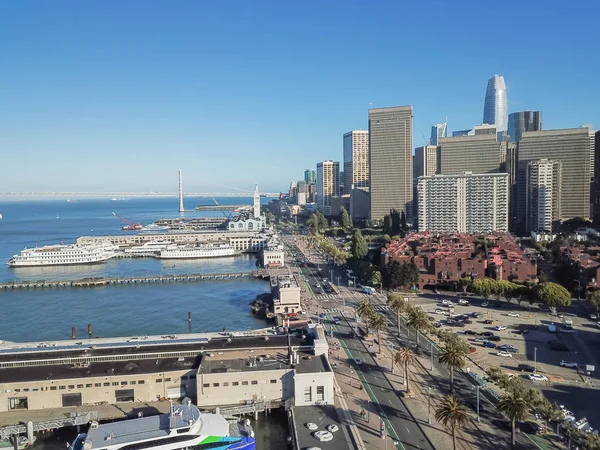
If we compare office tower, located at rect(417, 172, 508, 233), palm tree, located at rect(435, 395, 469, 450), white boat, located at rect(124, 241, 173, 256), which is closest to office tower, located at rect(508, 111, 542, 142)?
office tower, located at rect(417, 172, 508, 233)

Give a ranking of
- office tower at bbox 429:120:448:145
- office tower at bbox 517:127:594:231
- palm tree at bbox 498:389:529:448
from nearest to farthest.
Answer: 1. palm tree at bbox 498:389:529:448
2. office tower at bbox 517:127:594:231
3. office tower at bbox 429:120:448:145

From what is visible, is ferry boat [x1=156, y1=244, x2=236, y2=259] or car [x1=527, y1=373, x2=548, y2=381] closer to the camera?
car [x1=527, y1=373, x2=548, y2=381]

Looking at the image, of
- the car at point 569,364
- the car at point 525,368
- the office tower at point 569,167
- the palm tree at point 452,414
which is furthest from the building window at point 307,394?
the office tower at point 569,167

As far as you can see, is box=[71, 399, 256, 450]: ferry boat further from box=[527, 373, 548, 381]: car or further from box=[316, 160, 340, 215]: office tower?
box=[316, 160, 340, 215]: office tower

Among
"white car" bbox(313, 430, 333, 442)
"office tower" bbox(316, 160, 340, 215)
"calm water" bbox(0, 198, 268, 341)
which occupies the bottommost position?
"calm water" bbox(0, 198, 268, 341)

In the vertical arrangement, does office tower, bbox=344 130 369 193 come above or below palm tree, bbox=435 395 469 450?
above

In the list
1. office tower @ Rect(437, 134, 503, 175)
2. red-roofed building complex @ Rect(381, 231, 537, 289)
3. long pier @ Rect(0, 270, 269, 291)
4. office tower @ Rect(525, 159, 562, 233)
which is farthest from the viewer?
office tower @ Rect(437, 134, 503, 175)
